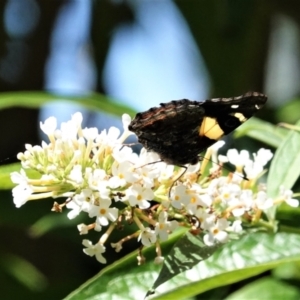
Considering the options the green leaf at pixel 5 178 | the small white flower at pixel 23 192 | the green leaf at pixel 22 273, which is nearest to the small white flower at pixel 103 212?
the small white flower at pixel 23 192

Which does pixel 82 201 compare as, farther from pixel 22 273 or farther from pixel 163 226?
pixel 22 273

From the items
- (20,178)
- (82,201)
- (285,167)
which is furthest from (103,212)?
(285,167)

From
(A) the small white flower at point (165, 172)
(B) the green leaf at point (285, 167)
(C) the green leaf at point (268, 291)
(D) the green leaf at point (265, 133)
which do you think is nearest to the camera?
(A) the small white flower at point (165, 172)

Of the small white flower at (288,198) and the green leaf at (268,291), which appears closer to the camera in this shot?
the small white flower at (288,198)

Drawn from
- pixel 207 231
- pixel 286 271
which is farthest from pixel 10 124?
pixel 207 231

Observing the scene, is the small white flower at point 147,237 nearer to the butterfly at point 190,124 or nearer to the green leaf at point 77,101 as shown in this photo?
the butterfly at point 190,124

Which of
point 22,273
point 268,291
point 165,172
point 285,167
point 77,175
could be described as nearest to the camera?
point 77,175

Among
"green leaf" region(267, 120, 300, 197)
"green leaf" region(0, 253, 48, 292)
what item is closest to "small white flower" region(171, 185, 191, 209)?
"green leaf" region(267, 120, 300, 197)
